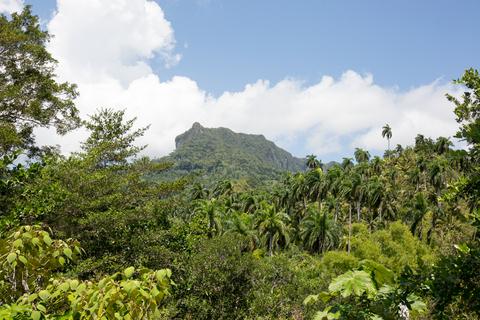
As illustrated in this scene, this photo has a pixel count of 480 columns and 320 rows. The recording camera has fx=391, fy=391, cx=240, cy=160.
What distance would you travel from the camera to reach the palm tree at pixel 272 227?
48.2 meters

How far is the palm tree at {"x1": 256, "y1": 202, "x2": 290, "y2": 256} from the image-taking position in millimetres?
48188

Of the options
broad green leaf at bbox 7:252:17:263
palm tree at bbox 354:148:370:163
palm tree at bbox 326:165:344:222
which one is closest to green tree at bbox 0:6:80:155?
broad green leaf at bbox 7:252:17:263

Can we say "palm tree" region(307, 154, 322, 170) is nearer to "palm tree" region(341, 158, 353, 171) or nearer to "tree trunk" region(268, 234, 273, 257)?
"palm tree" region(341, 158, 353, 171)

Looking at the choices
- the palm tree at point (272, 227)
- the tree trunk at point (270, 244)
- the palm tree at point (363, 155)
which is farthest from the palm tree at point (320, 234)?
the palm tree at point (363, 155)

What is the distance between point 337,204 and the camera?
6806 centimetres

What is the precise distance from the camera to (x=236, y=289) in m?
15.9

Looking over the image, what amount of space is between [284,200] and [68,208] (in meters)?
63.6

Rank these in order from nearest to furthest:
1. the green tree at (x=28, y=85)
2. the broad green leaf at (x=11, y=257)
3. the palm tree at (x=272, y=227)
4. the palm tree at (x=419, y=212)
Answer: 1. the broad green leaf at (x=11, y=257)
2. the green tree at (x=28, y=85)
3. the palm tree at (x=272, y=227)
4. the palm tree at (x=419, y=212)

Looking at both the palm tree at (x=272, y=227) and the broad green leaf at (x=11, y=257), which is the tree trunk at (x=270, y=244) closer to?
the palm tree at (x=272, y=227)

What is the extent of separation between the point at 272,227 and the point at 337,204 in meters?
23.6

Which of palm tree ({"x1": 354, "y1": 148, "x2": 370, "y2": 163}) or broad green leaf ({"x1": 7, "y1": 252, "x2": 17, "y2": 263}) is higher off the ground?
palm tree ({"x1": 354, "y1": 148, "x2": 370, "y2": 163})

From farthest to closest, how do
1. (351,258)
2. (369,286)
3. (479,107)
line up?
(351,258)
(479,107)
(369,286)

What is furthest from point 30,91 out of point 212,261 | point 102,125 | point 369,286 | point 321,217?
point 321,217

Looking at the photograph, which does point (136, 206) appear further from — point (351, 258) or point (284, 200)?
point (284, 200)
